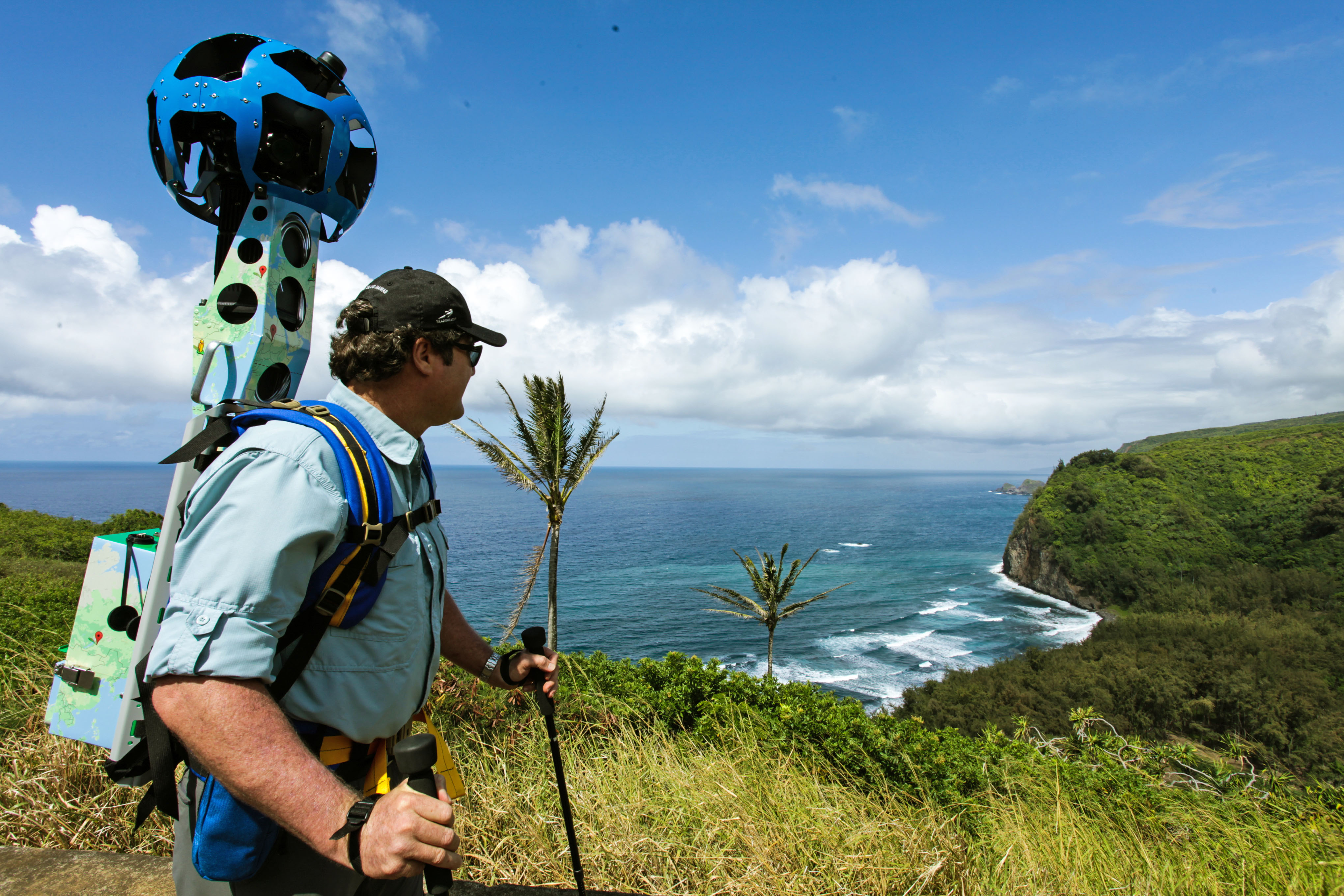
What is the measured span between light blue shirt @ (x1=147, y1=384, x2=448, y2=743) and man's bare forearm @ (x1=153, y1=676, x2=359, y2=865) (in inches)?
1.6

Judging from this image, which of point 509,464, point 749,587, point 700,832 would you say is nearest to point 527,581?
point 509,464

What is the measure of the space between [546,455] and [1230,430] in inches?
7972

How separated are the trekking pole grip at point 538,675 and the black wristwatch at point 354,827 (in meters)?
0.96

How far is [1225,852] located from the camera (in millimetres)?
3396

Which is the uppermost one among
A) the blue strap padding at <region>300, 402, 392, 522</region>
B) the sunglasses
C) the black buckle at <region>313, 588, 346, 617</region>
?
the sunglasses

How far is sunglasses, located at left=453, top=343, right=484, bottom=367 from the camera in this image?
1804 millimetres

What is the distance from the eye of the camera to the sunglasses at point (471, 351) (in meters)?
1.80

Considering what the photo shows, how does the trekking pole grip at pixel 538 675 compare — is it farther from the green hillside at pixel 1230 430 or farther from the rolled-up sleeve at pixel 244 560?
the green hillside at pixel 1230 430

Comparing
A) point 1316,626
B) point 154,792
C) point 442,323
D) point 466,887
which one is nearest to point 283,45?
point 442,323

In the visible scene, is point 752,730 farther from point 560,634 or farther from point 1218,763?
point 560,634

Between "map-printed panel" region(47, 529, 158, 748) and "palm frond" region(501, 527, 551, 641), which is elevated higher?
"map-printed panel" region(47, 529, 158, 748)

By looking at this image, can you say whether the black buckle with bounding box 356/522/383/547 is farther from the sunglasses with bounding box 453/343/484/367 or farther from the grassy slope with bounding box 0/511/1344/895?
the grassy slope with bounding box 0/511/1344/895

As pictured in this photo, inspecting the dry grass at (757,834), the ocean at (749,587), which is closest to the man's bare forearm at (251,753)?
the dry grass at (757,834)

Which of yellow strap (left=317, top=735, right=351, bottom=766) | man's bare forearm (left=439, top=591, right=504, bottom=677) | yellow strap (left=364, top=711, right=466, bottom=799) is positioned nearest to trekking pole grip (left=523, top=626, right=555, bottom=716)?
man's bare forearm (left=439, top=591, right=504, bottom=677)
